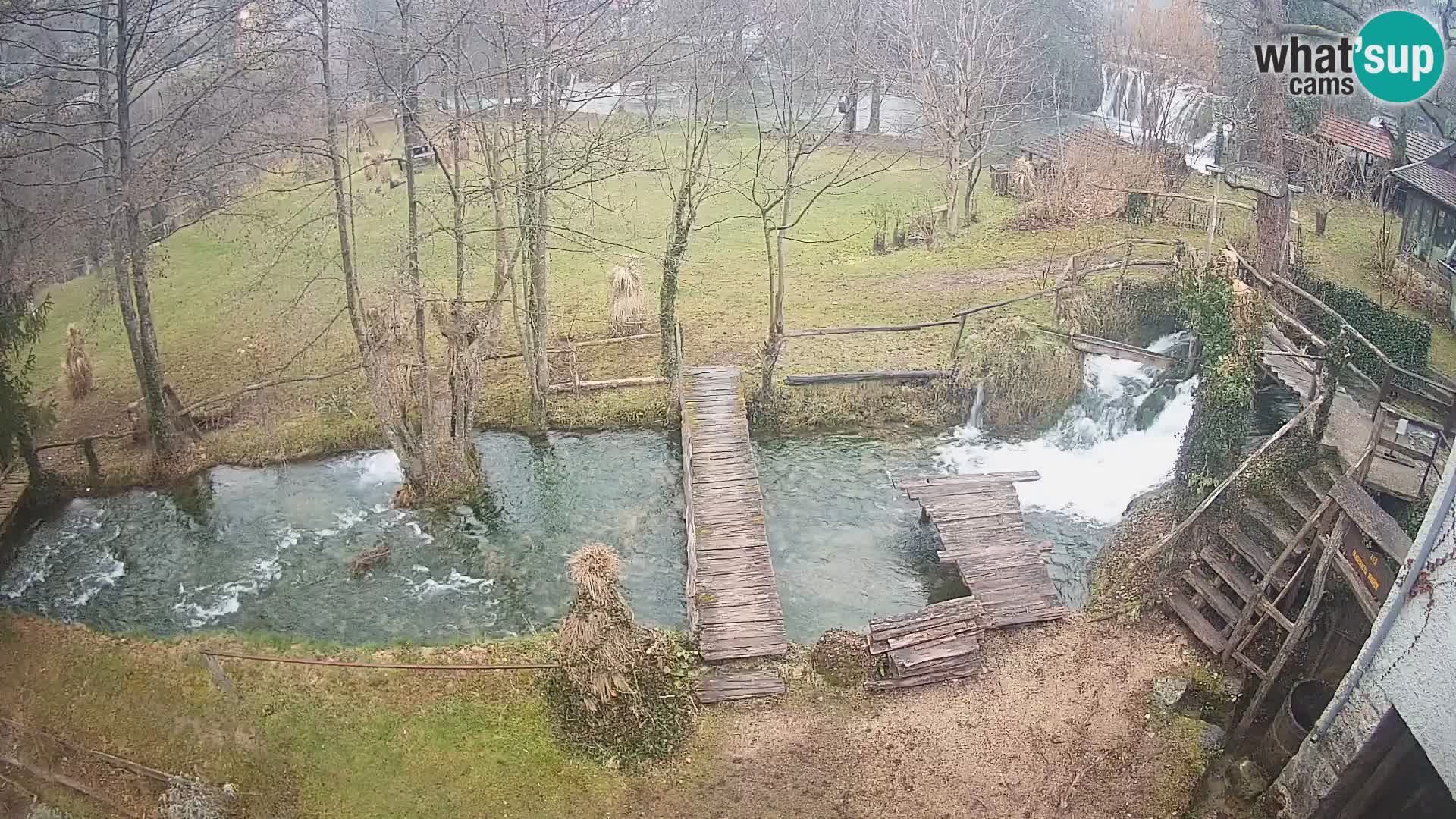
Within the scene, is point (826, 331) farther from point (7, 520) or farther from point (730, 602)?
point (7, 520)

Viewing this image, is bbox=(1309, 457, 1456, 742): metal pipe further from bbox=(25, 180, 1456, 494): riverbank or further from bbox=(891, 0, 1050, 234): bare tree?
bbox=(891, 0, 1050, 234): bare tree

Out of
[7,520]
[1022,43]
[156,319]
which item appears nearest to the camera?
[7,520]

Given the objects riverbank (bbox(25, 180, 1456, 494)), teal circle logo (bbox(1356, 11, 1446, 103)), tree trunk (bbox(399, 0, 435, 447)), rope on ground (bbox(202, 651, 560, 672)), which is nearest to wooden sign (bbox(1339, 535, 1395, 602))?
riverbank (bbox(25, 180, 1456, 494))

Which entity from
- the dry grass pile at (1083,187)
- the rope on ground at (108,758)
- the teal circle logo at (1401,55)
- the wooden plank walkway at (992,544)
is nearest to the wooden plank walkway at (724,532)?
the wooden plank walkway at (992,544)

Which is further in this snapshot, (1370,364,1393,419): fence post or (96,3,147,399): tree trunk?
(96,3,147,399): tree trunk

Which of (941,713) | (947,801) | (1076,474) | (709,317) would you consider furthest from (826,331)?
(947,801)
